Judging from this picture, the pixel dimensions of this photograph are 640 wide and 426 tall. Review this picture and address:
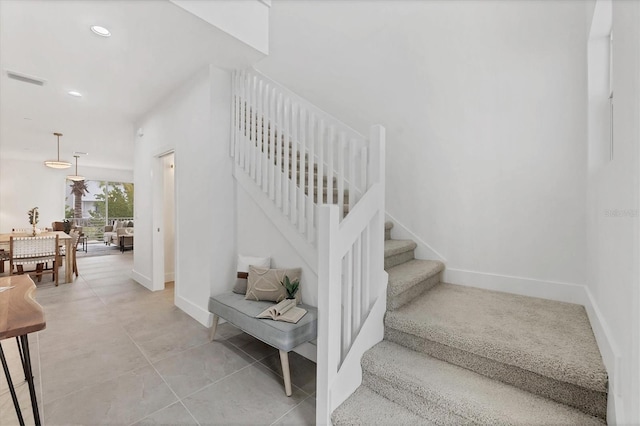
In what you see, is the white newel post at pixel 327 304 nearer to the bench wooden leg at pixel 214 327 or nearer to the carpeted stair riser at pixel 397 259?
the carpeted stair riser at pixel 397 259

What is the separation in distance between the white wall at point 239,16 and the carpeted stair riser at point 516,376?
2.99 m

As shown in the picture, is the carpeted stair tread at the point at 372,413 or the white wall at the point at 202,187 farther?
the white wall at the point at 202,187

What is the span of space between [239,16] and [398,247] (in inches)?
109

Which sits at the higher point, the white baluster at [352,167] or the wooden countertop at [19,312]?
the white baluster at [352,167]

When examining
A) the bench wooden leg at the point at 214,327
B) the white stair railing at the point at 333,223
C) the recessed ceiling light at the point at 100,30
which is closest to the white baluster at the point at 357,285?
the white stair railing at the point at 333,223

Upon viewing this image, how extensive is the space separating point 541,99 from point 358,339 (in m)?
2.49

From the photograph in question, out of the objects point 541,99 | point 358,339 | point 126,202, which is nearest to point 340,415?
point 358,339

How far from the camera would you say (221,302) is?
246cm

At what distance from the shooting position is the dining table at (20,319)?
1114 mm

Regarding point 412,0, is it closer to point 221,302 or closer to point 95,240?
point 221,302

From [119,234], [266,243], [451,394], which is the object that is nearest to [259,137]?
[266,243]

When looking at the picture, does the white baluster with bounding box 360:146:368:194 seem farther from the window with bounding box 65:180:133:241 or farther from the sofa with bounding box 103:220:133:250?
the window with bounding box 65:180:133:241

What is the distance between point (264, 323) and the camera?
6.65 feet

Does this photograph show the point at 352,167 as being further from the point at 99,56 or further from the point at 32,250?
the point at 32,250
